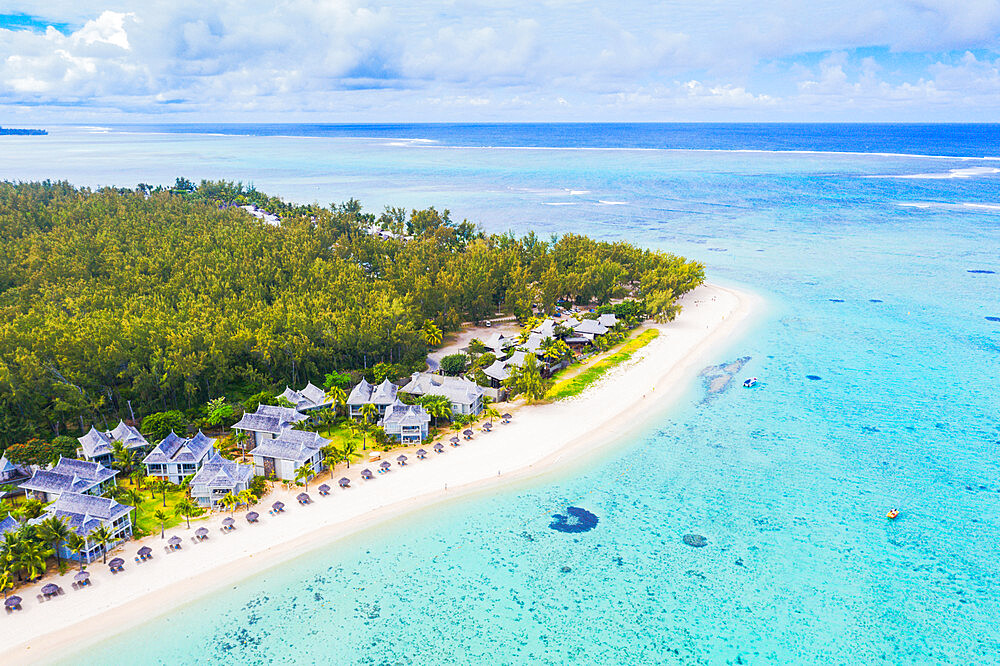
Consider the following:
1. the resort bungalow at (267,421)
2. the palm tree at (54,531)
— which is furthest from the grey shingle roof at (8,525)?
the resort bungalow at (267,421)

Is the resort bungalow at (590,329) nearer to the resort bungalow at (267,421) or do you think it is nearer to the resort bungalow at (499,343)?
the resort bungalow at (499,343)

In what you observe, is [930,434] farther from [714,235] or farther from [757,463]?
[714,235]

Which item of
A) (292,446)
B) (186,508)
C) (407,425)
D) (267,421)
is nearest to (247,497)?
(186,508)

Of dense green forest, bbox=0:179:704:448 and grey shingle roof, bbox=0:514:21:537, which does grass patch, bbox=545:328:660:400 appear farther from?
grey shingle roof, bbox=0:514:21:537

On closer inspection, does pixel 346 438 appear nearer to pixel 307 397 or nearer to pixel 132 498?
pixel 307 397

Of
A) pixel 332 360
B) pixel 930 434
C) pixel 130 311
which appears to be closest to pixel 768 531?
pixel 930 434

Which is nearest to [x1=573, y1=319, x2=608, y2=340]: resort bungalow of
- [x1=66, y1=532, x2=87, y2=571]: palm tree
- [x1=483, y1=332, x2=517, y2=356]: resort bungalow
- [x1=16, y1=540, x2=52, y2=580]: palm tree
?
[x1=483, y1=332, x2=517, y2=356]: resort bungalow
